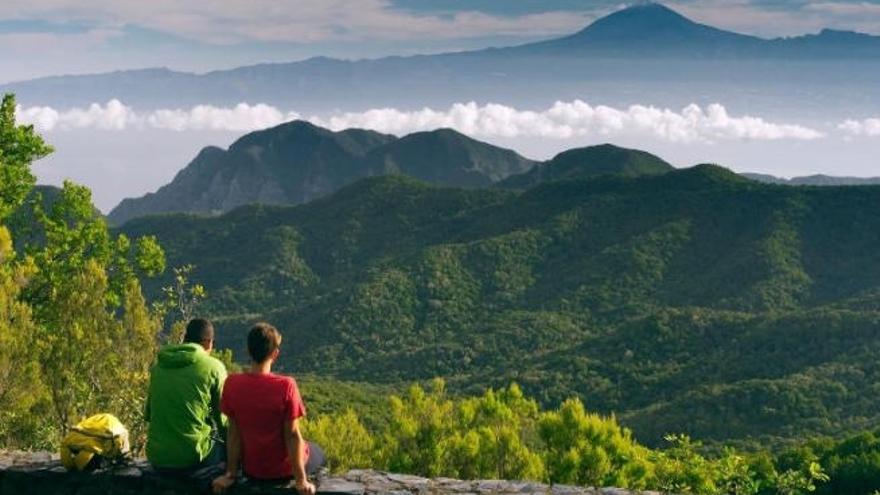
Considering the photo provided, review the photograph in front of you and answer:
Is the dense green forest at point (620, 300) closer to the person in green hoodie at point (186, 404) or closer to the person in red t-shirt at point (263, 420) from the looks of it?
the person in green hoodie at point (186, 404)

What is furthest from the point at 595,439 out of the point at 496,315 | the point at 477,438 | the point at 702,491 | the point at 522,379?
the point at 496,315

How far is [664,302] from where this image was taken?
139 metres

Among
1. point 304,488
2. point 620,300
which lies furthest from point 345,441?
point 620,300

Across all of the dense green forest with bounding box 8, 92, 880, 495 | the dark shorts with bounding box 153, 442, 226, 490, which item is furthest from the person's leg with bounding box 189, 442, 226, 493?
the dense green forest with bounding box 8, 92, 880, 495

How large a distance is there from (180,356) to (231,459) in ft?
3.86

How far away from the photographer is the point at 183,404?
28.7 feet

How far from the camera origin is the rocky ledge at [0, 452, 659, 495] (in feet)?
29.4

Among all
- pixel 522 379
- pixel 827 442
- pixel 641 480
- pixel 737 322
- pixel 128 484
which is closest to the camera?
pixel 128 484

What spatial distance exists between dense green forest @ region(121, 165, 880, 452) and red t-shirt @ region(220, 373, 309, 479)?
69175mm

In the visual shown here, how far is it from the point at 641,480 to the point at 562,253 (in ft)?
482

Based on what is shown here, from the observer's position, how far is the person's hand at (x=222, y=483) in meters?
8.50

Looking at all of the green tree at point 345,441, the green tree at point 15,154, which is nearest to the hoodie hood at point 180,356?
the green tree at point 345,441

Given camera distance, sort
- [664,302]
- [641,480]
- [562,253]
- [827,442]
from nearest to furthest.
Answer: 1. [641,480]
2. [827,442]
3. [664,302]
4. [562,253]

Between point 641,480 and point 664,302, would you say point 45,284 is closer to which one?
point 641,480
